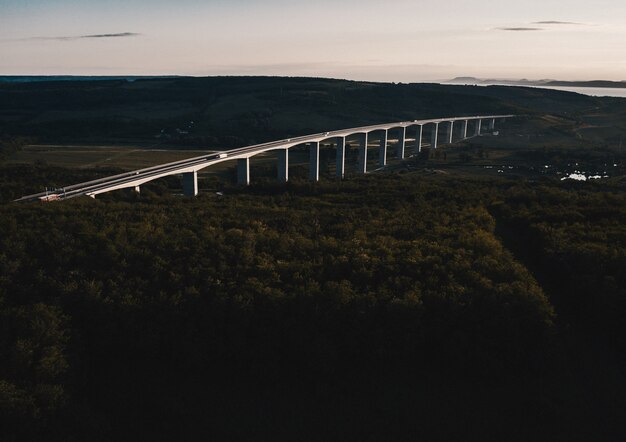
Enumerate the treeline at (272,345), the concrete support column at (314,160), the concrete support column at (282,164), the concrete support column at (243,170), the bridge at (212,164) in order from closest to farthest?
the treeline at (272,345) < the bridge at (212,164) < the concrete support column at (243,170) < the concrete support column at (282,164) < the concrete support column at (314,160)

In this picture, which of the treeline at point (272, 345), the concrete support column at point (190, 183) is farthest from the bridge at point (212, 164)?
the treeline at point (272, 345)

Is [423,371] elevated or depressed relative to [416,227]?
depressed

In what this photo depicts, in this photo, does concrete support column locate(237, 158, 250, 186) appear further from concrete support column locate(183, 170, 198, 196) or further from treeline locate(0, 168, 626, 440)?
treeline locate(0, 168, 626, 440)

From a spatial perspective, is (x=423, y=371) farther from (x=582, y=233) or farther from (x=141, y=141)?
(x=141, y=141)

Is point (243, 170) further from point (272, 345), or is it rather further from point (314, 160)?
point (272, 345)

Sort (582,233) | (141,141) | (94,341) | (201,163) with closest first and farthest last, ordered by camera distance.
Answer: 1. (94,341)
2. (582,233)
3. (201,163)
4. (141,141)

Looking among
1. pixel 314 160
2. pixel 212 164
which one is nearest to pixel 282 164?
pixel 314 160

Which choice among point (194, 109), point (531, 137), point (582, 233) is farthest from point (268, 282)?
point (194, 109)

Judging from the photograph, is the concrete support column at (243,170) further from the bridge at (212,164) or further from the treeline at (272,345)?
the treeline at (272,345)
